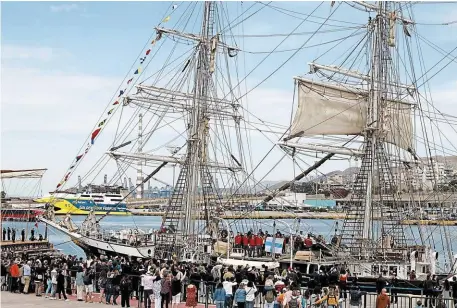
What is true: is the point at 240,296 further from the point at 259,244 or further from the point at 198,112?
the point at 198,112

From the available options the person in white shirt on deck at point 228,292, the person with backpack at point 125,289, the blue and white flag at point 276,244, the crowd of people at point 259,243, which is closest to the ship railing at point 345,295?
the person in white shirt on deck at point 228,292

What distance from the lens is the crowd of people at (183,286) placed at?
2181cm

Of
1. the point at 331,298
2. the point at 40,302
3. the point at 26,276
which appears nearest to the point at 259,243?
the point at 26,276

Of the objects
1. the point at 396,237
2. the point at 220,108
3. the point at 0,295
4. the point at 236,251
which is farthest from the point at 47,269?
the point at 220,108

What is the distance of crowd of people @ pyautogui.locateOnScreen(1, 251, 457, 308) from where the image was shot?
21812 millimetres

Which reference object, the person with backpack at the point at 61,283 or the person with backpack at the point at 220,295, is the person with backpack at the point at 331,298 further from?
the person with backpack at the point at 61,283

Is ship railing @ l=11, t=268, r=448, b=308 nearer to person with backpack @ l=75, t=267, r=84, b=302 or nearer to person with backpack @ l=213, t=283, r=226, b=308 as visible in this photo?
person with backpack @ l=213, t=283, r=226, b=308

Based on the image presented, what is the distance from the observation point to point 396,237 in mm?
39125

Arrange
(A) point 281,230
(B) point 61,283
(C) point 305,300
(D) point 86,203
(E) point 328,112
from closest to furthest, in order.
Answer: (C) point 305,300 < (B) point 61,283 < (A) point 281,230 < (E) point 328,112 < (D) point 86,203

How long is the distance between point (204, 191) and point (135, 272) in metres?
19.6

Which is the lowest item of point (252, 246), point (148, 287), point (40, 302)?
point (40, 302)

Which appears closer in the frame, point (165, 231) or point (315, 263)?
point (315, 263)

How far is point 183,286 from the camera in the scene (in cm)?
2562

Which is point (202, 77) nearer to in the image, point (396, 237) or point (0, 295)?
point (396, 237)
